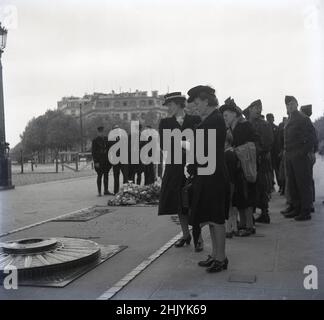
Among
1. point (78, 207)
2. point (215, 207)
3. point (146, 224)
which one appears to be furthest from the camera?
point (78, 207)

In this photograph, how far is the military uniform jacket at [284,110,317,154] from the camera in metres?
8.26

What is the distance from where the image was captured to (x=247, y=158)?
22.6ft

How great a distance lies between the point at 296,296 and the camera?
420cm

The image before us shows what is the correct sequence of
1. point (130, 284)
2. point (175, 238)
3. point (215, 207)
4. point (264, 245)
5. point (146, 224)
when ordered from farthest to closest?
point (146, 224) < point (175, 238) < point (264, 245) < point (215, 207) < point (130, 284)

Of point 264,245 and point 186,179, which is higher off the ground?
point 186,179

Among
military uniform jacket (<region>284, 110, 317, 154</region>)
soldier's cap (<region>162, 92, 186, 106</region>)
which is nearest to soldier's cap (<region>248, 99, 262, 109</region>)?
military uniform jacket (<region>284, 110, 317, 154</region>)

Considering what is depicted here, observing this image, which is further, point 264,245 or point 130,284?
point 264,245

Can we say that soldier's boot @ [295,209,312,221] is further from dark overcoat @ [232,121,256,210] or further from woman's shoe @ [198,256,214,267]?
woman's shoe @ [198,256,214,267]

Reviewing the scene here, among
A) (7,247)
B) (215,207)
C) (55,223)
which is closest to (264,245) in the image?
(215,207)

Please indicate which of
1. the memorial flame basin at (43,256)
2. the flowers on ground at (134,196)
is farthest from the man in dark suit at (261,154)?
the flowers on ground at (134,196)

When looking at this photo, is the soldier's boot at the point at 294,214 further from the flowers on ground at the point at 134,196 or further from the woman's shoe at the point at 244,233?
the flowers on ground at the point at 134,196

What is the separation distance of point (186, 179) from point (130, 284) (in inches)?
83.8

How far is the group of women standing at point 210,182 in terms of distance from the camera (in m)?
5.12
